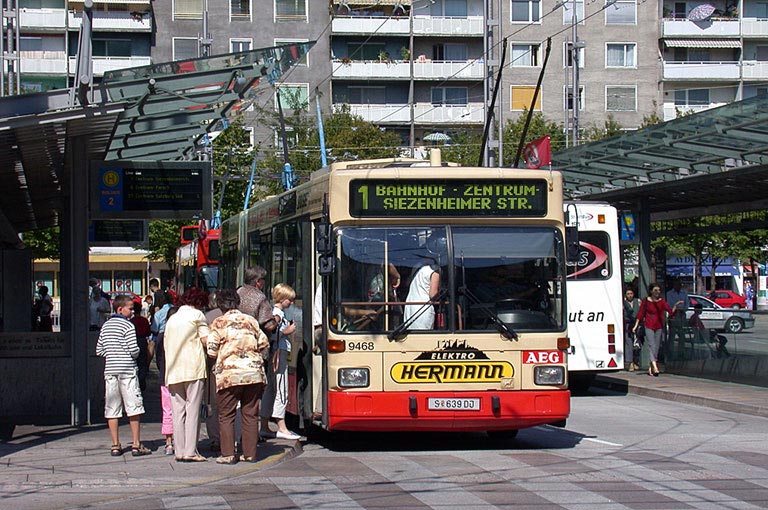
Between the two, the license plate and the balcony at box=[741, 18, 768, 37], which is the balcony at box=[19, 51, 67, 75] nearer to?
the balcony at box=[741, 18, 768, 37]

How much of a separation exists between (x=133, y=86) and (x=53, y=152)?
9.10 ft

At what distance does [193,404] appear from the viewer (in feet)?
37.4

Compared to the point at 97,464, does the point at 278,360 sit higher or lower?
higher

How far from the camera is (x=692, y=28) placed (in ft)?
208

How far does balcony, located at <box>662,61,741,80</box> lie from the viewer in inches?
2494

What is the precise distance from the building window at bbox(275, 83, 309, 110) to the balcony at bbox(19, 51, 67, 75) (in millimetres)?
11127

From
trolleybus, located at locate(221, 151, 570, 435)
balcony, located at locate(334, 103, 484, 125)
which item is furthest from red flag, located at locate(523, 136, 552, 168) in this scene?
balcony, located at locate(334, 103, 484, 125)

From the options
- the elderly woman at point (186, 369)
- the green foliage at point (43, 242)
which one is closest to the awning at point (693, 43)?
the green foliage at point (43, 242)

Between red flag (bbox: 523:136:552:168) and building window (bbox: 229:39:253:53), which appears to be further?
building window (bbox: 229:39:253:53)

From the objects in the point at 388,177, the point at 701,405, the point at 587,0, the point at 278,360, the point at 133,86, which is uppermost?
the point at 587,0

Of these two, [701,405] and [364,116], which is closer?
[701,405]

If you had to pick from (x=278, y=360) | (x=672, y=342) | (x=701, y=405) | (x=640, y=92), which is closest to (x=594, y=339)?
(x=701, y=405)

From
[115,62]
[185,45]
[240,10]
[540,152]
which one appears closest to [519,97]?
[240,10]

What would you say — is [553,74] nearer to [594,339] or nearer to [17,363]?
[594,339]
